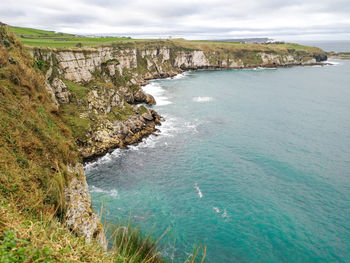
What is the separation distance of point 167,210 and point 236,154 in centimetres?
1830

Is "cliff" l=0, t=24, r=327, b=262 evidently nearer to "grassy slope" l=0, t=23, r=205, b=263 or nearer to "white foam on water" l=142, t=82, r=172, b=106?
"grassy slope" l=0, t=23, r=205, b=263

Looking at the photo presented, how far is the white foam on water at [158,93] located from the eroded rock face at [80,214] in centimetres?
5523

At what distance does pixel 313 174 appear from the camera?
33.6 metres

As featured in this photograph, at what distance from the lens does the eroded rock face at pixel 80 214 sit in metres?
14.7

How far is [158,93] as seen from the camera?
8494 centimetres

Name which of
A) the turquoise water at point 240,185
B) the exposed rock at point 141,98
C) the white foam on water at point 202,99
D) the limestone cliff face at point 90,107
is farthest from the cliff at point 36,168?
the white foam on water at point 202,99

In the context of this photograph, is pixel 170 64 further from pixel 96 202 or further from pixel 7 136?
pixel 7 136

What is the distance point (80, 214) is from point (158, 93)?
7224 centimetres

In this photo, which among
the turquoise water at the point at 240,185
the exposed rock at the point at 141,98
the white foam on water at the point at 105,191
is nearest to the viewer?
the turquoise water at the point at 240,185

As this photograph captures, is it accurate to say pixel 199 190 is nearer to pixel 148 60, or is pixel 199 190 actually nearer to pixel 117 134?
pixel 117 134

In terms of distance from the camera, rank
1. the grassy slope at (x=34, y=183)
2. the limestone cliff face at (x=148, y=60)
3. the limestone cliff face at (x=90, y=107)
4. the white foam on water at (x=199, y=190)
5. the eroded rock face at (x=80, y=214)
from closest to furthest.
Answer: the grassy slope at (x=34, y=183), the eroded rock face at (x=80, y=214), the limestone cliff face at (x=90, y=107), the white foam on water at (x=199, y=190), the limestone cliff face at (x=148, y=60)

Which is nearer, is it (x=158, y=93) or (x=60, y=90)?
(x=60, y=90)

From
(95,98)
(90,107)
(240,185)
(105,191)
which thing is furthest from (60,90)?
(240,185)

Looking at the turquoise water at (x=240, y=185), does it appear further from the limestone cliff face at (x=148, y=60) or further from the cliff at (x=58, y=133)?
the limestone cliff face at (x=148, y=60)
